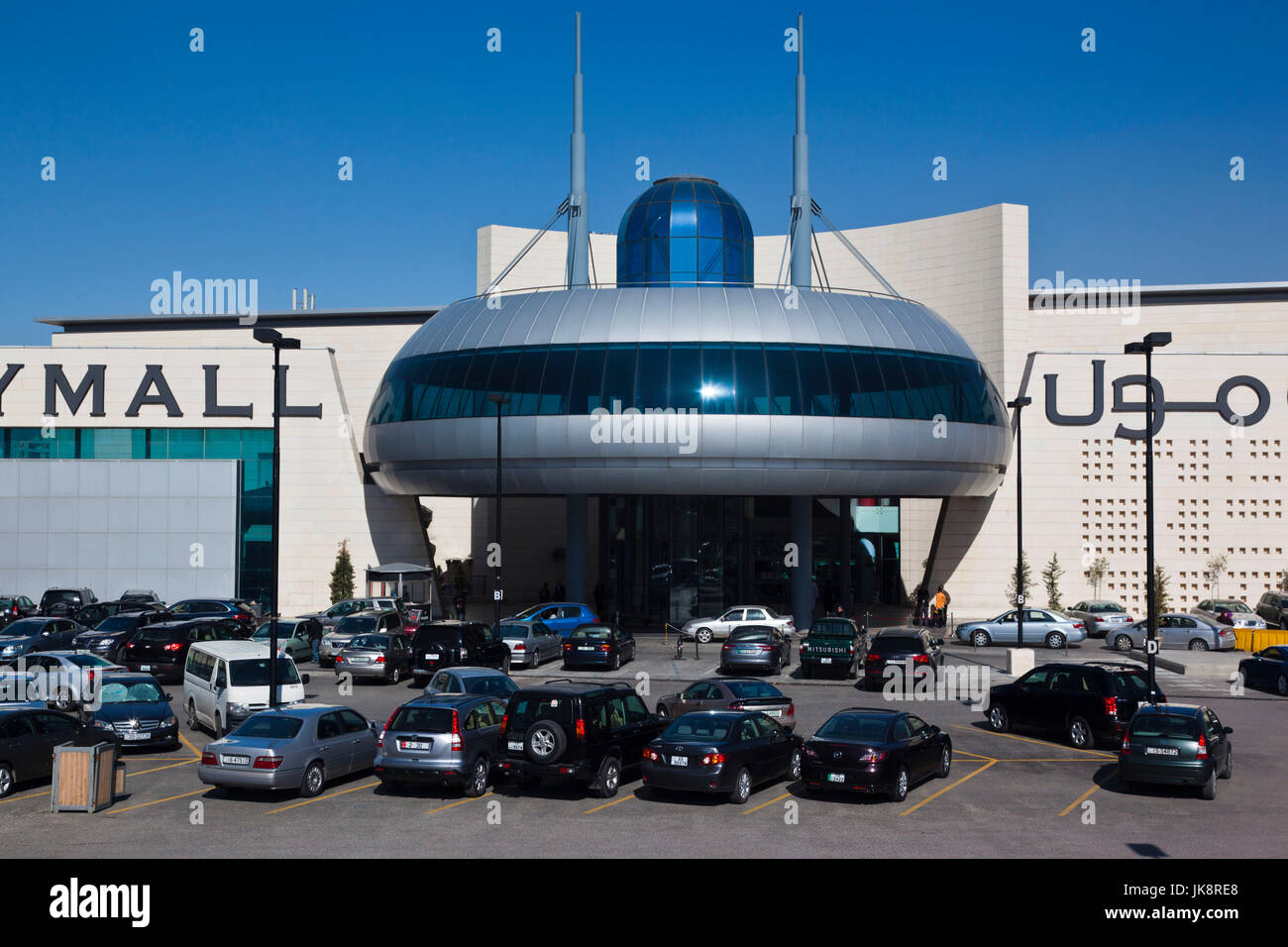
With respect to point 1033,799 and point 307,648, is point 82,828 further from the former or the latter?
point 307,648

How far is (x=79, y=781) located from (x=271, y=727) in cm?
289

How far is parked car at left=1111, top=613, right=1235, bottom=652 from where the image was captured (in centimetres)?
4462

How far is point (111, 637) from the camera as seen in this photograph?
39.1 meters

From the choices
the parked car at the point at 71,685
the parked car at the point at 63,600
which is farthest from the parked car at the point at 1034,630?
the parked car at the point at 63,600

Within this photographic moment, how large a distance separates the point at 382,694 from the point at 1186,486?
133ft

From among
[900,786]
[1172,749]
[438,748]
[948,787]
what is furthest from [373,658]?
[1172,749]

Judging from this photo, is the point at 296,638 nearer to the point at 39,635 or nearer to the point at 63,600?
the point at 39,635

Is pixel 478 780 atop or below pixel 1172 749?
below

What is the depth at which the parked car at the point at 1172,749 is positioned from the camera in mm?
19422

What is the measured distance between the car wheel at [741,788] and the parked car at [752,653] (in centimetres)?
1731

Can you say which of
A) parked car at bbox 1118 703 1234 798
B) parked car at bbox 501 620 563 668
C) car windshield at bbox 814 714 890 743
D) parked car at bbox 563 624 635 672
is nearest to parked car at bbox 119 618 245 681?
parked car at bbox 501 620 563 668

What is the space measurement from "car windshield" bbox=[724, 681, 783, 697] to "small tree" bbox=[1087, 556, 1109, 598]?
3577 cm

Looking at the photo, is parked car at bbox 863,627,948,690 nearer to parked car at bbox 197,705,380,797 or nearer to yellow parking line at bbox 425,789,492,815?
yellow parking line at bbox 425,789,492,815

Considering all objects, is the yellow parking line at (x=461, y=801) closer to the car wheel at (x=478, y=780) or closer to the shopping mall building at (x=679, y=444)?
the car wheel at (x=478, y=780)
